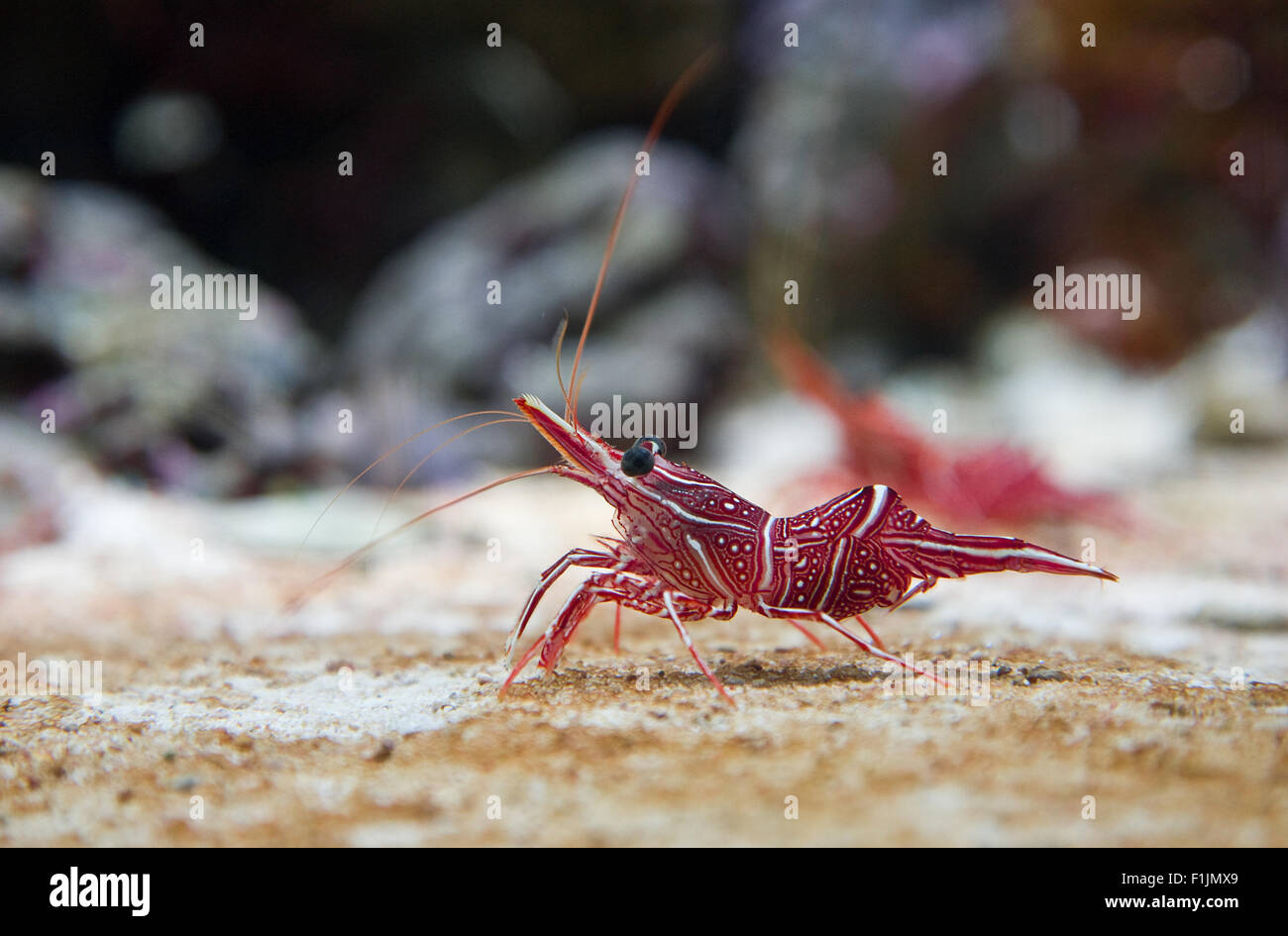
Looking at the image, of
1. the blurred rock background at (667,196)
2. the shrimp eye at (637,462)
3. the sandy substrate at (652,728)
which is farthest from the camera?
the blurred rock background at (667,196)

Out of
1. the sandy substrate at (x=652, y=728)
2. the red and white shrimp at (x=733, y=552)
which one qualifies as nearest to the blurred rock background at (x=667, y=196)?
the sandy substrate at (x=652, y=728)

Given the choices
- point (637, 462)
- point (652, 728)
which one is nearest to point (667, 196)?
point (637, 462)

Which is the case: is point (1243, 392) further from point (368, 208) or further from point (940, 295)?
point (368, 208)

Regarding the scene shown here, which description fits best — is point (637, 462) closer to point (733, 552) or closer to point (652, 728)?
point (733, 552)

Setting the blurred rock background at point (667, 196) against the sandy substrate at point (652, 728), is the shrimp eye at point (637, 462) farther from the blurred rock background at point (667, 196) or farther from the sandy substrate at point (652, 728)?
the blurred rock background at point (667, 196)

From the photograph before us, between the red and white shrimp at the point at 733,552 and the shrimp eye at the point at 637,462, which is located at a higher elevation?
the shrimp eye at the point at 637,462

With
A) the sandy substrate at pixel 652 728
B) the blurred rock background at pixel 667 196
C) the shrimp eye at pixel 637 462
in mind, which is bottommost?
the sandy substrate at pixel 652 728

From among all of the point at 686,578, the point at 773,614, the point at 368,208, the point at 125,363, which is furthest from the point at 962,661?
the point at 368,208
